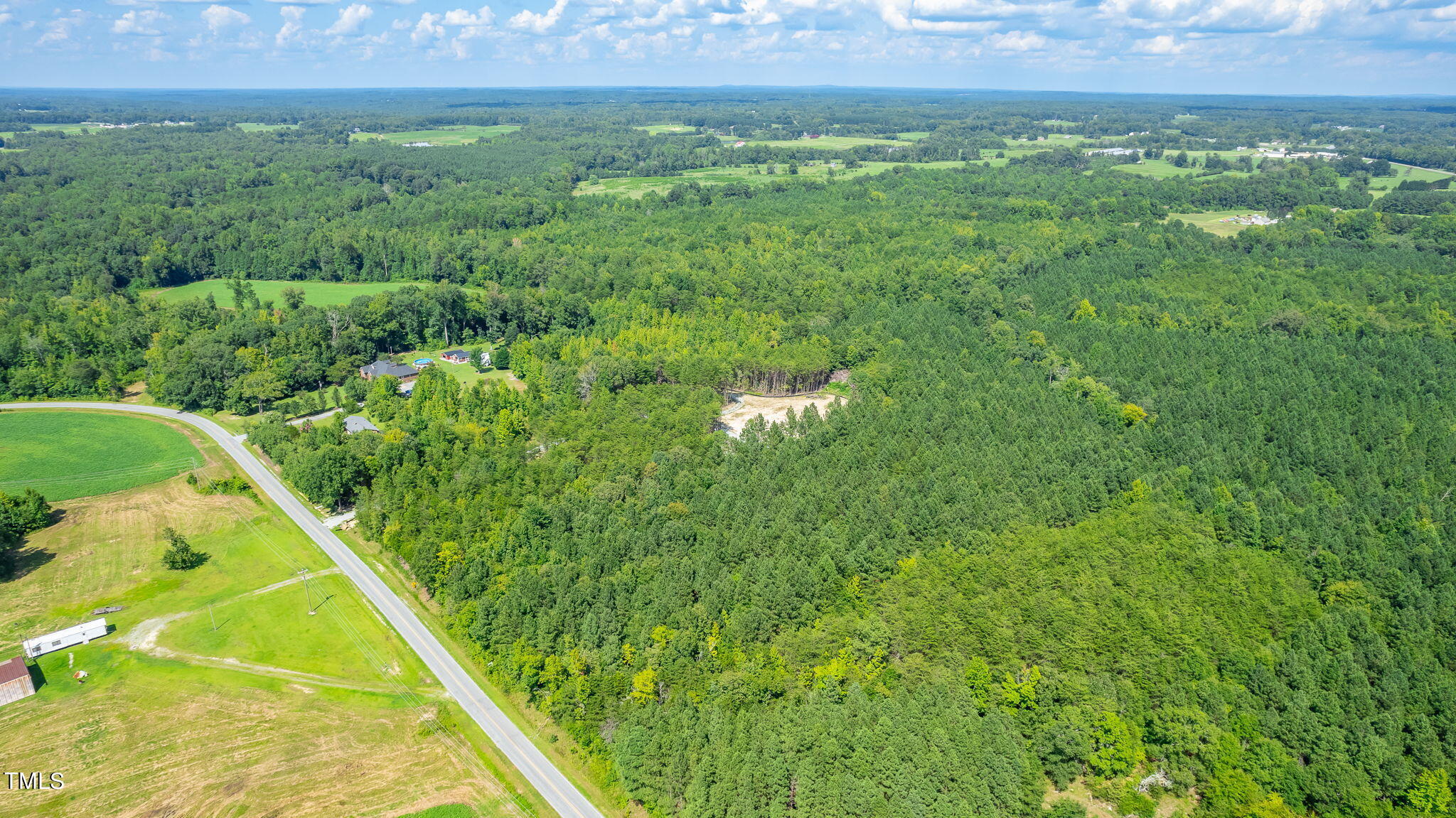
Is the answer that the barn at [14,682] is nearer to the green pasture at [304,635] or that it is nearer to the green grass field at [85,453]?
the green pasture at [304,635]

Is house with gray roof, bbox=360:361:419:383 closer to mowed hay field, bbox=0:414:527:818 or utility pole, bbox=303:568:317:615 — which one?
mowed hay field, bbox=0:414:527:818

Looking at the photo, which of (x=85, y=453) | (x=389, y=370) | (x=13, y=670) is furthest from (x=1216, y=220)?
(x=13, y=670)

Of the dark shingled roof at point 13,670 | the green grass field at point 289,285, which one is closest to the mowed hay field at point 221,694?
the dark shingled roof at point 13,670

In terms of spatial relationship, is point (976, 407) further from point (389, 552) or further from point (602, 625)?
point (389, 552)

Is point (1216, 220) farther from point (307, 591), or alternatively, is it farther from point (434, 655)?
point (307, 591)

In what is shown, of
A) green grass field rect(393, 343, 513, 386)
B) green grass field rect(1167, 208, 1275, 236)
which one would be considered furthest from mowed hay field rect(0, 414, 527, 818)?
green grass field rect(1167, 208, 1275, 236)
